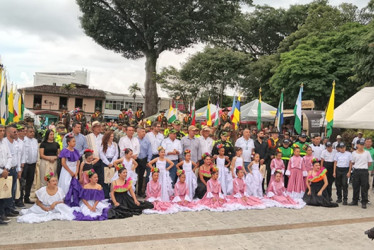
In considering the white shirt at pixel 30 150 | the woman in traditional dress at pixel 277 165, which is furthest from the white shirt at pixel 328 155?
the white shirt at pixel 30 150

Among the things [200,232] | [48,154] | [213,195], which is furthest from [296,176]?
[48,154]

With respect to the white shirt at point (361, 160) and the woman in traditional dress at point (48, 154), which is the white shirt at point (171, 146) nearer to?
the woman in traditional dress at point (48, 154)

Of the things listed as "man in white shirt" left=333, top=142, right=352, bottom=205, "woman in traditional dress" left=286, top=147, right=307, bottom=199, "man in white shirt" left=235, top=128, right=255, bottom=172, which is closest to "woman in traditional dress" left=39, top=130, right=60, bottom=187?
"man in white shirt" left=235, top=128, right=255, bottom=172

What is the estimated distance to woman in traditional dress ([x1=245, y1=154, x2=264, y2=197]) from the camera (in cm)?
870

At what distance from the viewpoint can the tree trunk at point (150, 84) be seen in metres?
29.5

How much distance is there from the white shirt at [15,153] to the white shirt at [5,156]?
0.14 meters

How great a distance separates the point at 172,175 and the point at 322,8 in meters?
29.5

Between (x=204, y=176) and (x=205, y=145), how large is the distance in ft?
3.31

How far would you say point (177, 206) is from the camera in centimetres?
747

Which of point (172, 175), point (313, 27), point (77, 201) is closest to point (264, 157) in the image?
point (172, 175)

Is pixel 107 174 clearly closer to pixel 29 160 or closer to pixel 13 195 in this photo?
pixel 29 160

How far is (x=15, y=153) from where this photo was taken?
6.27 m

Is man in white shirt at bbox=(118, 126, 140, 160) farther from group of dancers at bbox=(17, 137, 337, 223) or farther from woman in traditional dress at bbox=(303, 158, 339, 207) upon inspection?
woman in traditional dress at bbox=(303, 158, 339, 207)

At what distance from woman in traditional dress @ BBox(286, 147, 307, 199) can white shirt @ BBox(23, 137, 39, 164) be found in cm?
635
